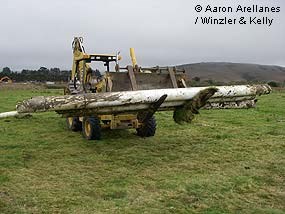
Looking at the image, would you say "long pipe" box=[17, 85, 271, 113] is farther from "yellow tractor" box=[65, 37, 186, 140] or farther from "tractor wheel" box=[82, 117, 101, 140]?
"tractor wheel" box=[82, 117, 101, 140]

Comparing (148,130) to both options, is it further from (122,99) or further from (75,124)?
(122,99)

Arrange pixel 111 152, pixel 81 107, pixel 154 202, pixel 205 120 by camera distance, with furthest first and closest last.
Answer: pixel 205 120 < pixel 111 152 < pixel 81 107 < pixel 154 202

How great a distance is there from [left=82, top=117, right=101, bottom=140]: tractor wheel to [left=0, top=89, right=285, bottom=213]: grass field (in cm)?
20

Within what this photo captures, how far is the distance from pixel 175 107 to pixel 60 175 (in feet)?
7.60

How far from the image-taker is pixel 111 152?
8.22 meters

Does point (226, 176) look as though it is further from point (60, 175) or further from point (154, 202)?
point (60, 175)

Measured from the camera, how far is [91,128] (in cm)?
935

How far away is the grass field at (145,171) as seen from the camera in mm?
4992

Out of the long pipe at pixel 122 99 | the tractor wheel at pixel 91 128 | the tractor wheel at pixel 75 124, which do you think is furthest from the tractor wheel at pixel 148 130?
the long pipe at pixel 122 99

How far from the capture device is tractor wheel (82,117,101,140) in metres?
9.21

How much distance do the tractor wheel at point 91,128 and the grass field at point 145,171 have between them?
197 mm

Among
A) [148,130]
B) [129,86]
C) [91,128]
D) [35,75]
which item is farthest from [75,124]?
[35,75]

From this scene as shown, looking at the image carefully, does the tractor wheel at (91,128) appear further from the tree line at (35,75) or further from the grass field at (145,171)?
the tree line at (35,75)

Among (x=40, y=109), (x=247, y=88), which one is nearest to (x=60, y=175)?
(x=40, y=109)
